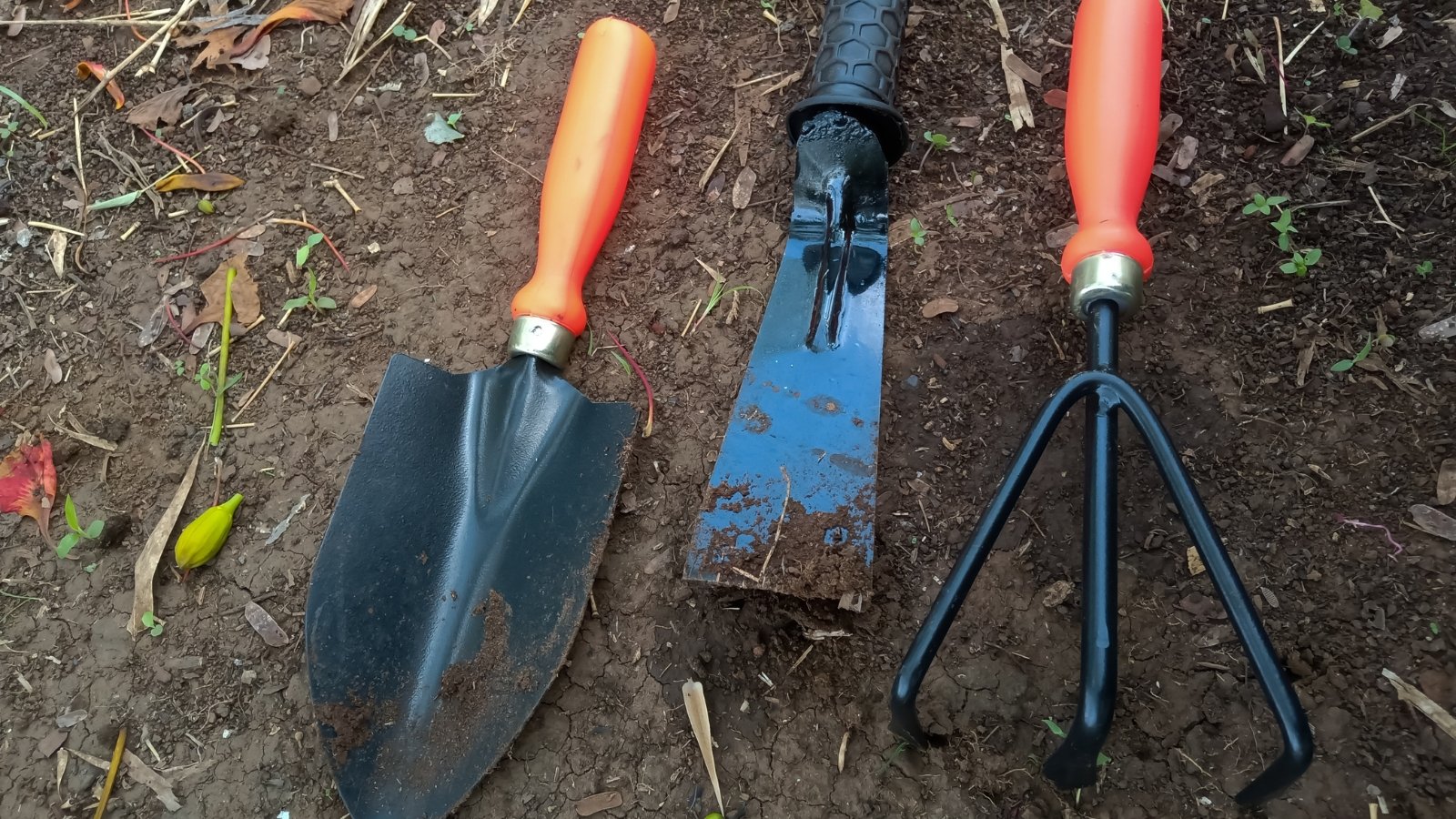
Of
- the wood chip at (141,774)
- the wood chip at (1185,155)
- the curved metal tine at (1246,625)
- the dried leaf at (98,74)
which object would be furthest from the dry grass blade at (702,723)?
the dried leaf at (98,74)

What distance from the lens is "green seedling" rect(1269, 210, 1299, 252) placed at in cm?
163

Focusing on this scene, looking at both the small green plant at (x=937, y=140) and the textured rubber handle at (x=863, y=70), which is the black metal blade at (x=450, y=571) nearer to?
the textured rubber handle at (x=863, y=70)

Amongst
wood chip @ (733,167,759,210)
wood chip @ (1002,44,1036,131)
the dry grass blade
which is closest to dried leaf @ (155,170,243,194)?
wood chip @ (733,167,759,210)

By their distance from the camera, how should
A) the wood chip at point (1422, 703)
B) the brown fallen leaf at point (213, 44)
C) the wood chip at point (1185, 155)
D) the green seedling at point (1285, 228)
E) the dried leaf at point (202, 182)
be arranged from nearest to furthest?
1. the wood chip at point (1422, 703)
2. the green seedling at point (1285, 228)
3. the wood chip at point (1185, 155)
4. the dried leaf at point (202, 182)
5. the brown fallen leaf at point (213, 44)

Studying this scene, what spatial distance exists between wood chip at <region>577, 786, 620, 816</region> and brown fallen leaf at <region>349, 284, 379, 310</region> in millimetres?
1065

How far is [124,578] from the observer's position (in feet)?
5.51

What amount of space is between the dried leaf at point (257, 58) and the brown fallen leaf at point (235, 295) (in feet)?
1.59

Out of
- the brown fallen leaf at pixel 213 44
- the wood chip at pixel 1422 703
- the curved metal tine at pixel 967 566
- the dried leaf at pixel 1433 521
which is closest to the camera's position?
the curved metal tine at pixel 967 566

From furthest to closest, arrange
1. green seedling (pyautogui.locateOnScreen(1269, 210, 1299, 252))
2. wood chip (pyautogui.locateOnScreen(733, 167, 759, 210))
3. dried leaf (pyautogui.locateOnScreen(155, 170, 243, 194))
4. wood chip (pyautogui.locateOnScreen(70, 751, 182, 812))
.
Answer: dried leaf (pyautogui.locateOnScreen(155, 170, 243, 194)) → wood chip (pyautogui.locateOnScreen(733, 167, 759, 210)) → green seedling (pyautogui.locateOnScreen(1269, 210, 1299, 252)) → wood chip (pyautogui.locateOnScreen(70, 751, 182, 812))

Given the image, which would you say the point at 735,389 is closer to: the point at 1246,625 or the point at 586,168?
the point at 586,168

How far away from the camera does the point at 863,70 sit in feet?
5.49

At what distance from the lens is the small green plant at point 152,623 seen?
1.63 meters

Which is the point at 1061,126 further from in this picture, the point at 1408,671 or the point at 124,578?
the point at 124,578

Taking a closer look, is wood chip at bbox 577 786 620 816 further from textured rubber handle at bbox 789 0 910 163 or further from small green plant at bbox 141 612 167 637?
textured rubber handle at bbox 789 0 910 163
